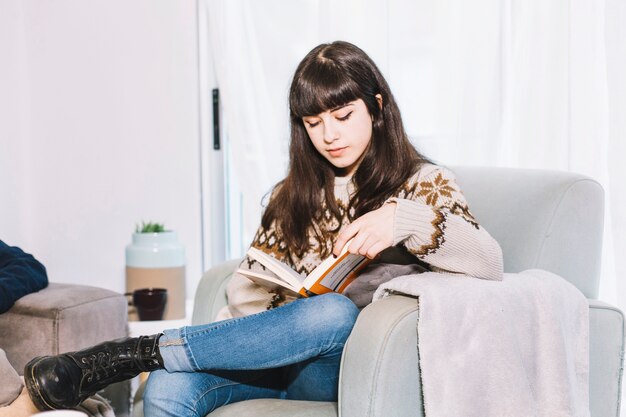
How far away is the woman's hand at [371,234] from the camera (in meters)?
1.34

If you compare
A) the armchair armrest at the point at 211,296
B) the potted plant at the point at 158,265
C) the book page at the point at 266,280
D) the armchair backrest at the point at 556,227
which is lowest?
the potted plant at the point at 158,265

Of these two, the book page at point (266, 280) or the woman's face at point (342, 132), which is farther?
the woman's face at point (342, 132)

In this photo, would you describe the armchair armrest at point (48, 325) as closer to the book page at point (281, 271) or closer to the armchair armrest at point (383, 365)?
the book page at point (281, 271)

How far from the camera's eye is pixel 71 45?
319 cm

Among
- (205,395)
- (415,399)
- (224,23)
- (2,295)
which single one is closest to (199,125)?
(224,23)

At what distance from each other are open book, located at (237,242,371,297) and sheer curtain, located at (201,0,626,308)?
0.86m

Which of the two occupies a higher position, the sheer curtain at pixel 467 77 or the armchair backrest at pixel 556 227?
the sheer curtain at pixel 467 77

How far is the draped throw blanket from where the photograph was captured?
126cm

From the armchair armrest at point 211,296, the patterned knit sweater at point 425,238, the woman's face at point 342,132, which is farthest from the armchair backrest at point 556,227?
the armchair armrest at point 211,296

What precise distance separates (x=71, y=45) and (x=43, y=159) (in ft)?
1.62

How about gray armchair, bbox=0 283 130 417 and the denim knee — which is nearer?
the denim knee

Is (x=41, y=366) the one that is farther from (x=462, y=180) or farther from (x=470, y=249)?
(x=462, y=180)

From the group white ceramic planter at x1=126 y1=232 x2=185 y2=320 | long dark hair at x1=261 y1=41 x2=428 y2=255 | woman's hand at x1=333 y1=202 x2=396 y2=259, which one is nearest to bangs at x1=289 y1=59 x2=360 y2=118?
long dark hair at x1=261 y1=41 x2=428 y2=255

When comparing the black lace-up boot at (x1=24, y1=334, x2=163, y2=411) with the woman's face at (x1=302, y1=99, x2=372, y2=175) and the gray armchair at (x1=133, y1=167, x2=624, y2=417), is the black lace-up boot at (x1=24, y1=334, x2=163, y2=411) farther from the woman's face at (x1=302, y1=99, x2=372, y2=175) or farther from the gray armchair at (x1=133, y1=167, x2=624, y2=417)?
the woman's face at (x1=302, y1=99, x2=372, y2=175)
